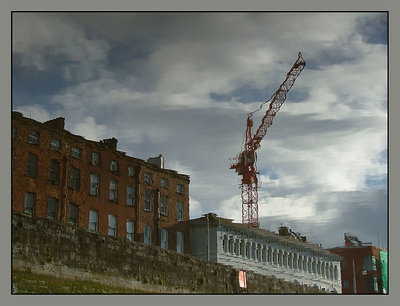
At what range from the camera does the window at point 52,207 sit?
5144 cm

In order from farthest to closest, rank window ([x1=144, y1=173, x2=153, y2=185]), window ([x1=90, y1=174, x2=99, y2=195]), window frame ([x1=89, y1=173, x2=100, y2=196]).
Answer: window ([x1=144, y1=173, x2=153, y2=185]), window ([x1=90, y1=174, x2=99, y2=195]), window frame ([x1=89, y1=173, x2=100, y2=196])

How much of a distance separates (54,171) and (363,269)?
6346cm

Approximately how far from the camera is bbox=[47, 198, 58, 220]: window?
169ft

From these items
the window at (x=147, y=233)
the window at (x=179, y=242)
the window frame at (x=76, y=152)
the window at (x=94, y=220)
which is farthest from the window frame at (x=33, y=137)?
the window at (x=179, y=242)

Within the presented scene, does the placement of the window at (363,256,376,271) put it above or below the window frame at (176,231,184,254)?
below

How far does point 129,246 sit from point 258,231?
1218 inches

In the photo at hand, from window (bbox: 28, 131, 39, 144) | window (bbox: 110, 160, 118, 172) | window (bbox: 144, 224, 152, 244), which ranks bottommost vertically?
window (bbox: 144, 224, 152, 244)

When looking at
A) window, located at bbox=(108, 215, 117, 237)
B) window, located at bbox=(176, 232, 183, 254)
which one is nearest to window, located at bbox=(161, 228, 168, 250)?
window, located at bbox=(176, 232, 183, 254)

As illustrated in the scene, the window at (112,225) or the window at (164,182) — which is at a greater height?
the window at (164,182)

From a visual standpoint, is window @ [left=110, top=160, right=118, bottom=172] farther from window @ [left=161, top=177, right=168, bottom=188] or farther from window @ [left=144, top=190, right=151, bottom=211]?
window @ [left=161, top=177, right=168, bottom=188]

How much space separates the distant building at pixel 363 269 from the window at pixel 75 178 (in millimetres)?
57474

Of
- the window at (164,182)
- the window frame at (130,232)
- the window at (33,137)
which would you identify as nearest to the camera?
the window at (33,137)

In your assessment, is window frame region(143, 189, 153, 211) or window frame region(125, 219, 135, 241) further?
window frame region(143, 189, 153, 211)

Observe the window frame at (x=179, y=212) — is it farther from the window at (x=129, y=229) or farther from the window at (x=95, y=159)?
the window at (x=95, y=159)
